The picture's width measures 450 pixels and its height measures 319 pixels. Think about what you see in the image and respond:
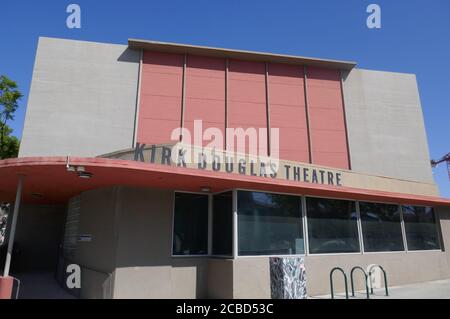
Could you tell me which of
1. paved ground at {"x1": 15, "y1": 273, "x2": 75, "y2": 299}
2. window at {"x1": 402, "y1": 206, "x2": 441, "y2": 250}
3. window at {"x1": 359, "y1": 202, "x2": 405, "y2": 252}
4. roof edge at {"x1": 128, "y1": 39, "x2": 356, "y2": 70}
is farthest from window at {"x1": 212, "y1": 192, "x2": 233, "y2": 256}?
roof edge at {"x1": 128, "y1": 39, "x2": 356, "y2": 70}

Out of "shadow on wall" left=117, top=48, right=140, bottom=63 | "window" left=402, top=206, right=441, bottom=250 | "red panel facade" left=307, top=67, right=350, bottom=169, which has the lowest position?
"window" left=402, top=206, right=441, bottom=250

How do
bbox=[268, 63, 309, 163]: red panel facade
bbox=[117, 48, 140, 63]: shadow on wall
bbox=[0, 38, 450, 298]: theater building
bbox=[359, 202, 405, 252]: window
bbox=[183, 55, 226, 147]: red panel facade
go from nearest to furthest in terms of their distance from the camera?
bbox=[0, 38, 450, 298]: theater building
bbox=[359, 202, 405, 252]: window
bbox=[183, 55, 226, 147]: red panel facade
bbox=[117, 48, 140, 63]: shadow on wall
bbox=[268, 63, 309, 163]: red panel facade

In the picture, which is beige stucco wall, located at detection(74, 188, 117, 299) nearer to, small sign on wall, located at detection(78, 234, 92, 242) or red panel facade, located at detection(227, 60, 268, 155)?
small sign on wall, located at detection(78, 234, 92, 242)

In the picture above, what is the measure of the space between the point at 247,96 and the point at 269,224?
10.7 m

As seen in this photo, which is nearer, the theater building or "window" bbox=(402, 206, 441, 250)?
the theater building

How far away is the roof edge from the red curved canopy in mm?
10244

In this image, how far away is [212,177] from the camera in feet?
26.8

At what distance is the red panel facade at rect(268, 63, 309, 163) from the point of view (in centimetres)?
1883

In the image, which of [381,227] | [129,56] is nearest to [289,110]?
[381,227]

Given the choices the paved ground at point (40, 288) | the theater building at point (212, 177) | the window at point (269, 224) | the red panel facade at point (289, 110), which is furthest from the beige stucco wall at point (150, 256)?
the red panel facade at point (289, 110)

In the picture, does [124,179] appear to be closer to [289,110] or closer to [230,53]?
[230,53]

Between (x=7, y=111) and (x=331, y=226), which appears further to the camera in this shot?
(x=7, y=111)

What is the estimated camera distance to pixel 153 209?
9.10m

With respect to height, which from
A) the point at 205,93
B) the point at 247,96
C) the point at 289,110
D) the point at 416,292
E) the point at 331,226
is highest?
the point at 247,96
